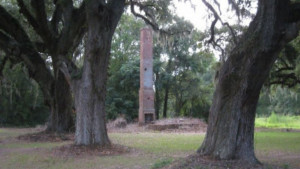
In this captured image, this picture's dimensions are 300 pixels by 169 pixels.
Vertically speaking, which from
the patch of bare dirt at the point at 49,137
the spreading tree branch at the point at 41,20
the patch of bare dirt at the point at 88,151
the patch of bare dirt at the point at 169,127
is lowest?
the patch of bare dirt at the point at 88,151

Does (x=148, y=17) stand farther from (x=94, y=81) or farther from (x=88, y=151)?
(x=88, y=151)

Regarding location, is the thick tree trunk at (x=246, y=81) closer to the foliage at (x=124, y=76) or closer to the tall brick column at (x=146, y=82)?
the tall brick column at (x=146, y=82)

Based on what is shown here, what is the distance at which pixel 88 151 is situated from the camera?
12156 millimetres

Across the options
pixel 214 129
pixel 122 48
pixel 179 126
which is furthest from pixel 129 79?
pixel 214 129

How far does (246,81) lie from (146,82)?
72.9 feet

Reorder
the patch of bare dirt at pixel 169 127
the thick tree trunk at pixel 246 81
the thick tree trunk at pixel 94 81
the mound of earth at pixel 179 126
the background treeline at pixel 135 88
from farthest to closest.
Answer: the background treeline at pixel 135 88
the mound of earth at pixel 179 126
the patch of bare dirt at pixel 169 127
the thick tree trunk at pixel 94 81
the thick tree trunk at pixel 246 81

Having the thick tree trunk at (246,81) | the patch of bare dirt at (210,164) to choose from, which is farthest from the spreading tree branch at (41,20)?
the patch of bare dirt at (210,164)

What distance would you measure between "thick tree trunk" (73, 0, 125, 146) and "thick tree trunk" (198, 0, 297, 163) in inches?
201

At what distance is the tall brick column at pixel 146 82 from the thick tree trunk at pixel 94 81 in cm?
1677

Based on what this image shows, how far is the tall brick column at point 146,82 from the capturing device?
98.6ft

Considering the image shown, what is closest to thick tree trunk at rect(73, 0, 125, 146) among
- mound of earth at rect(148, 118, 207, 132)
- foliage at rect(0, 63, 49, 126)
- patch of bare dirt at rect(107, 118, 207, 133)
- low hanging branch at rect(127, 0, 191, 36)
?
low hanging branch at rect(127, 0, 191, 36)

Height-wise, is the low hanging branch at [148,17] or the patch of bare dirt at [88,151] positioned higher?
the low hanging branch at [148,17]

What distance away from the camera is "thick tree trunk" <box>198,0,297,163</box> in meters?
8.30

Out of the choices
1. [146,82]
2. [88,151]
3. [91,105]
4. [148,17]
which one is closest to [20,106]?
[146,82]
